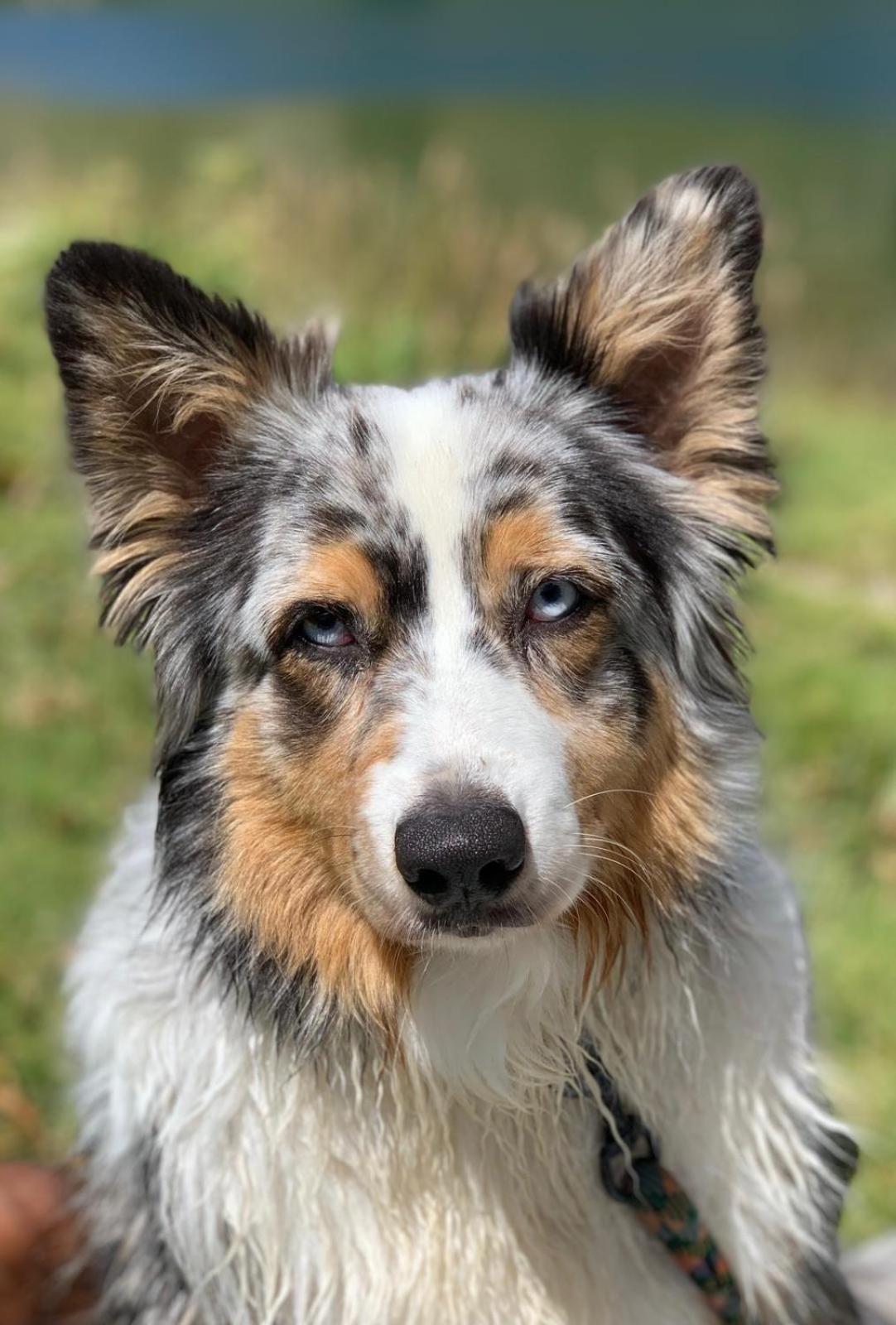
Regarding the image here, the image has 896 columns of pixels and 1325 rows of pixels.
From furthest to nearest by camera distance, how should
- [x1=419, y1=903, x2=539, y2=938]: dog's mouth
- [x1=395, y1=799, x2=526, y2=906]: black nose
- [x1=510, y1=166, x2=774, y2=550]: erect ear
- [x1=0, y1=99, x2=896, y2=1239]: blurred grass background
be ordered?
[x1=0, y1=99, x2=896, y2=1239]: blurred grass background
[x1=510, y1=166, x2=774, y2=550]: erect ear
[x1=419, y1=903, x2=539, y2=938]: dog's mouth
[x1=395, y1=799, x2=526, y2=906]: black nose

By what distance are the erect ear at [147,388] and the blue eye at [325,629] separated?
0.40 metres

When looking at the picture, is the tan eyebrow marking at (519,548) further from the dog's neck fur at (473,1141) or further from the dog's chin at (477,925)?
the dog's neck fur at (473,1141)

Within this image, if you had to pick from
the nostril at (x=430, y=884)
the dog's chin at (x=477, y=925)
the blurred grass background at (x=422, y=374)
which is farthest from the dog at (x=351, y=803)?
the blurred grass background at (x=422, y=374)

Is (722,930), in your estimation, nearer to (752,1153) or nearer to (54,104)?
(752,1153)

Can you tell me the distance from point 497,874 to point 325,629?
0.68m

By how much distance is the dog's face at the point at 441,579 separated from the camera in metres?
2.59

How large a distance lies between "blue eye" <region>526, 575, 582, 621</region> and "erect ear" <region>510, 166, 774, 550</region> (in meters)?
0.45

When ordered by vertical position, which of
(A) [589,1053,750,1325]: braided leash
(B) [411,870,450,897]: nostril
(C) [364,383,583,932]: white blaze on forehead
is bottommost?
(A) [589,1053,750,1325]: braided leash

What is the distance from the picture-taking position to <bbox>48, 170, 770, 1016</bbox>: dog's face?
8.49ft

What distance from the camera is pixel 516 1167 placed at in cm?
303

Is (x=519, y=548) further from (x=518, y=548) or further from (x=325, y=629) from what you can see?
(x=325, y=629)

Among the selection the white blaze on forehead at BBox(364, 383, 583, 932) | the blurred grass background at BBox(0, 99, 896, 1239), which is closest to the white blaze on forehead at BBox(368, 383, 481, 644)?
the white blaze on forehead at BBox(364, 383, 583, 932)

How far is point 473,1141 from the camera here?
9.98 feet

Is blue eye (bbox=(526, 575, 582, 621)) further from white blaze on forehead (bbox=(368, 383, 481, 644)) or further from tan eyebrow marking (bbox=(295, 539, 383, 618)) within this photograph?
tan eyebrow marking (bbox=(295, 539, 383, 618))
